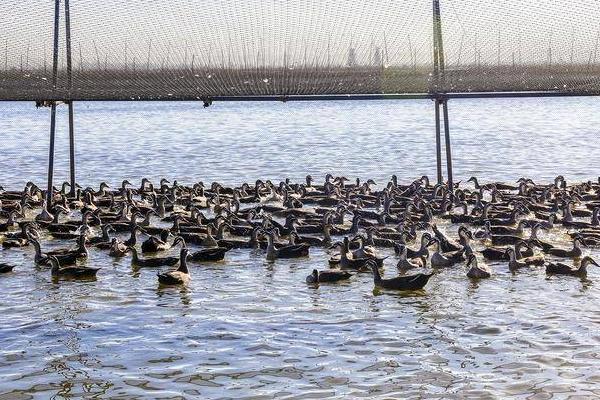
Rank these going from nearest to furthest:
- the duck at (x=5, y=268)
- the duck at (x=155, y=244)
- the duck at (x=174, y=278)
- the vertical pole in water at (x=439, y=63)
Answer: the duck at (x=174, y=278), the duck at (x=5, y=268), the duck at (x=155, y=244), the vertical pole in water at (x=439, y=63)

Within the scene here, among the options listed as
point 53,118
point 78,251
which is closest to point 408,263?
point 78,251

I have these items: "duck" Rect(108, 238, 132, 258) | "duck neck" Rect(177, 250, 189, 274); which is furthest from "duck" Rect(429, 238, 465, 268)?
"duck" Rect(108, 238, 132, 258)

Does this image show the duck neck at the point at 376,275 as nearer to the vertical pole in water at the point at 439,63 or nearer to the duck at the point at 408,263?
the duck at the point at 408,263

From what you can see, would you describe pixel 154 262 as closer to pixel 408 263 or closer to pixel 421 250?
pixel 408 263

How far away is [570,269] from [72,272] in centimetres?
877

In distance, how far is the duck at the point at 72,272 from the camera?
65.9ft

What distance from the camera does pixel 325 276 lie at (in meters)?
19.4

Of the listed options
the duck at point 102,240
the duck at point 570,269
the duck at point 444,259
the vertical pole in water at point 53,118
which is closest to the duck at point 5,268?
the duck at point 102,240

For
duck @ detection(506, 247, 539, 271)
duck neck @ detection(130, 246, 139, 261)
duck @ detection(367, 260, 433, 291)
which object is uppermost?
duck neck @ detection(130, 246, 139, 261)

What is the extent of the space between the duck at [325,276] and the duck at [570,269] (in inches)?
144

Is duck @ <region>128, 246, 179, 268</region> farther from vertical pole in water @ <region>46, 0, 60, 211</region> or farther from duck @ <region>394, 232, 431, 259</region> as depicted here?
vertical pole in water @ <region>46, 0, 60, 211</region>

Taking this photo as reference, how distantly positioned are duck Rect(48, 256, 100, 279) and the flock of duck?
2 cm

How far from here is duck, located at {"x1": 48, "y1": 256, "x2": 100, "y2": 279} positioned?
20078 mm

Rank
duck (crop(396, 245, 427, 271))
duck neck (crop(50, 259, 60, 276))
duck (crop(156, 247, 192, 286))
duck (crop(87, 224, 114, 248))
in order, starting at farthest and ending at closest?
duck (crop(87, 224, 114, 248)) → duck (crop(396, 245, 427, 271)) → duck neck (crop(50, 259, 60, 276)) → duck (crop(156, 247, 192, 286))
